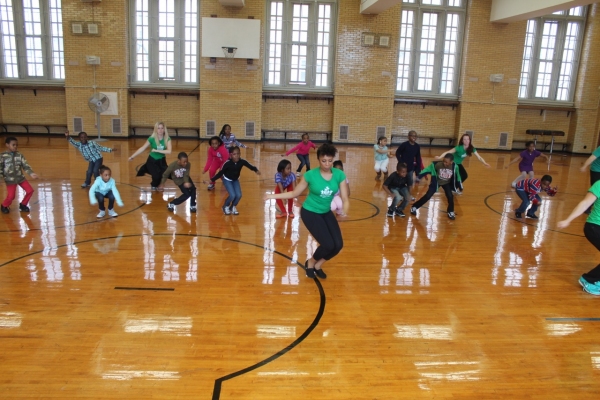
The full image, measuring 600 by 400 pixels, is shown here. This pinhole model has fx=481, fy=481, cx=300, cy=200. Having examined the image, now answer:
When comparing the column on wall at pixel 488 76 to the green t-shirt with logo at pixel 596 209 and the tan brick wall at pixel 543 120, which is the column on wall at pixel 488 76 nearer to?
the tan brick wall at pixel 543 120

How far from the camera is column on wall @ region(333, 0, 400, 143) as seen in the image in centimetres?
1900

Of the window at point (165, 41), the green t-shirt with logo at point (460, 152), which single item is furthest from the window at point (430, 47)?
the green t-shirt with logo at point (460, 152)

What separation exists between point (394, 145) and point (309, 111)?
398 cm

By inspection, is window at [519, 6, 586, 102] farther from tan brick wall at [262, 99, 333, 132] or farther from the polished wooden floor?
the polished wooden floor

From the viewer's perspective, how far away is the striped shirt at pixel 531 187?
8.59m

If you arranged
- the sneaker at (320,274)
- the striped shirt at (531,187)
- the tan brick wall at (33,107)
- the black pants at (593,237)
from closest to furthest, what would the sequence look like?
the black pants at (593,237), the sneaker at (320,274), the striped shirt at (531,187), the tan brick wall at (33,107)

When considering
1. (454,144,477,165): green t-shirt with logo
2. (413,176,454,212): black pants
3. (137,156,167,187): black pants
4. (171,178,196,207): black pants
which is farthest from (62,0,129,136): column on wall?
(413,176,454,212): black pants

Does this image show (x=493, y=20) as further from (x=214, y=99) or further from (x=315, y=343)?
(x=315, y=343)

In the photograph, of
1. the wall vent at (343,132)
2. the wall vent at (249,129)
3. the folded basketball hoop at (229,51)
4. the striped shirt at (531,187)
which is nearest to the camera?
the striped shirt at (531,187)

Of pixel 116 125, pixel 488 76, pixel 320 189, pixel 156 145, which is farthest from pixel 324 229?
pixel 488 76

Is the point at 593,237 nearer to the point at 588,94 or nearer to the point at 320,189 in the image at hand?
the point at 320,189

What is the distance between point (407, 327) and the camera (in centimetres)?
462

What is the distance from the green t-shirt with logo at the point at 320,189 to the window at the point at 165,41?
626 inches

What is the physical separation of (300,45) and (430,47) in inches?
217
